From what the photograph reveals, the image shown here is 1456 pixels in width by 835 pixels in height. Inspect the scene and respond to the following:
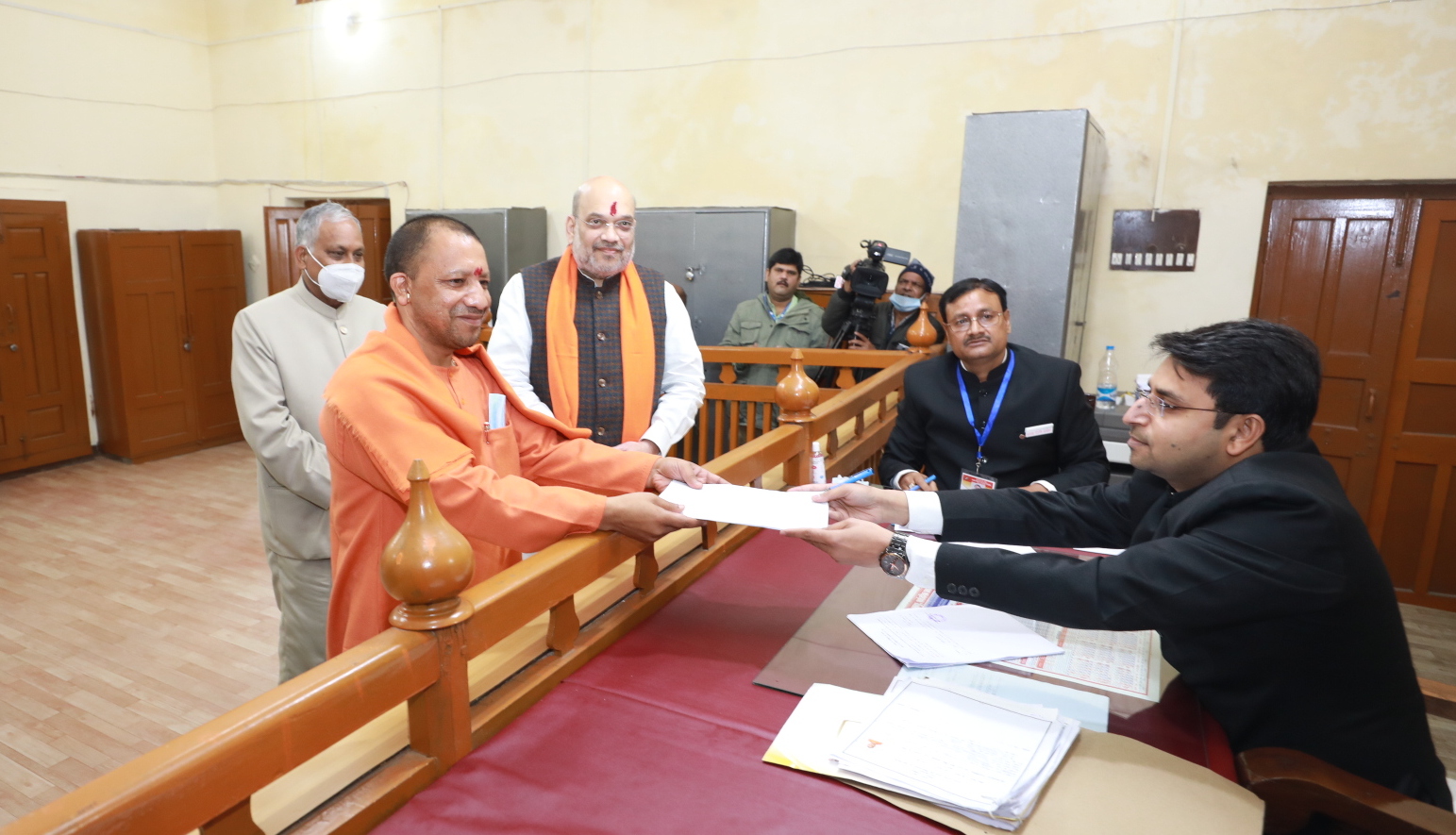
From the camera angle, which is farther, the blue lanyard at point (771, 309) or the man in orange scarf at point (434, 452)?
the blue lanyard at point (771, 309)

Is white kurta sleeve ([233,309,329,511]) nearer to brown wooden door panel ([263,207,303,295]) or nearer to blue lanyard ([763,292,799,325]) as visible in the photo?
blue lanyard ([763,292,799,325])

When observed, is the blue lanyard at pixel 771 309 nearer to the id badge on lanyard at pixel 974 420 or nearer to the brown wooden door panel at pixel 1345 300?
the id badge on lanyard at pixel 974 420

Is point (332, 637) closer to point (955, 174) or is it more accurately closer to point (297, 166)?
point (955, 174)

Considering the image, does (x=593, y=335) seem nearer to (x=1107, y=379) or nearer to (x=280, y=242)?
(x=1107, y=379)

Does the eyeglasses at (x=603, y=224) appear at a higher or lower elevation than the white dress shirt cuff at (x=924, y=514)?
higher

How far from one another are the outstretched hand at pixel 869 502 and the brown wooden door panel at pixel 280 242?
659 cm

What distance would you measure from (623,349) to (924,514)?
1054 mm

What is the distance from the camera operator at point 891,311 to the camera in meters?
4.27

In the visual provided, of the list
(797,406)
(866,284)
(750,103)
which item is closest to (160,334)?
(750,103)

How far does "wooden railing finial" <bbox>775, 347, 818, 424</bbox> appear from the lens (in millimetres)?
2262

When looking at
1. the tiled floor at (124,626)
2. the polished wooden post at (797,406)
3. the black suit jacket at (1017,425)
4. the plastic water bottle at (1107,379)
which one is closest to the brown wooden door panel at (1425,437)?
the tiled floor at (124,626)

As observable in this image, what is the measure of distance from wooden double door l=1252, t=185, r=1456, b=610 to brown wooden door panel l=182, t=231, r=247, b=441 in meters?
7.76

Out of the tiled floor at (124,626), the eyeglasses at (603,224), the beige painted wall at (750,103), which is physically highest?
the beige painted wall at (750,103)

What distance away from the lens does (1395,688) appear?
1303mm
